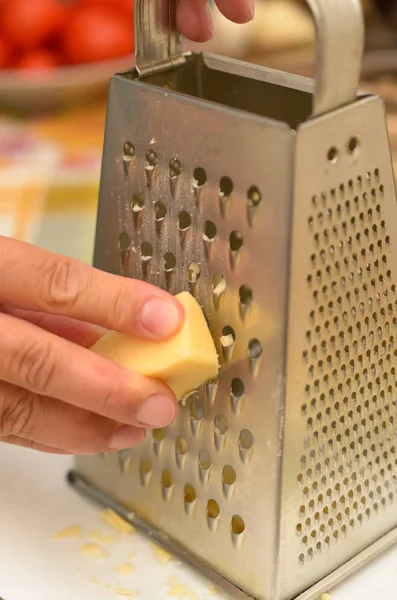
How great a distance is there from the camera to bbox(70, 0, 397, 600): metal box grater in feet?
1.80

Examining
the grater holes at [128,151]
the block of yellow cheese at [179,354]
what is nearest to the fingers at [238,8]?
the grater holes at [128,151]

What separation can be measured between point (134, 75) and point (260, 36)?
1.23 meters

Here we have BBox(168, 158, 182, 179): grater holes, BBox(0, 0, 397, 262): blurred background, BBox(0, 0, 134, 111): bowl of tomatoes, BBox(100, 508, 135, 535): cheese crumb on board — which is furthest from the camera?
BBox(0, 0, 134, 111): bowl of tomatoes

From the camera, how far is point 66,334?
2.47 ft

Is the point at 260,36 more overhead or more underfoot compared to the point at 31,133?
more overhead

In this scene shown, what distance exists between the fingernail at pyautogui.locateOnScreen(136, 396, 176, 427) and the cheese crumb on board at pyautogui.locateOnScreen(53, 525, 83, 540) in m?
0.16

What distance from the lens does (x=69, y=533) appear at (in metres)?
0.71

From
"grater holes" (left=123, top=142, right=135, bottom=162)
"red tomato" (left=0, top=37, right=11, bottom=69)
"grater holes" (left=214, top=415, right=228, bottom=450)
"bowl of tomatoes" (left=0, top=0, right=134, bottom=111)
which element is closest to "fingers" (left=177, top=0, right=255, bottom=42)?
"grater holes" (left=123, top=142, right=135, bottom=162)

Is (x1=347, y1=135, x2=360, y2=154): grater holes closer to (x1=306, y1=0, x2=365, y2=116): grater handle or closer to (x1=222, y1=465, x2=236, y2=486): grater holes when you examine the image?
(x1=306, y1=0, x2=365, y2=116): grater handle

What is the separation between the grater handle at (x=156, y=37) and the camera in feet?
2.15

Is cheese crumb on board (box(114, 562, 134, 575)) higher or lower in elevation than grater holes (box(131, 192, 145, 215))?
lower

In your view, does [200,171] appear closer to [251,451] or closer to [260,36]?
[251,451]

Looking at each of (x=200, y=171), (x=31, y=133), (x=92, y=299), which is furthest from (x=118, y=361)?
(x=31, y=133)

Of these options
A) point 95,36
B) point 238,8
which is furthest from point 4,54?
point 238,8
